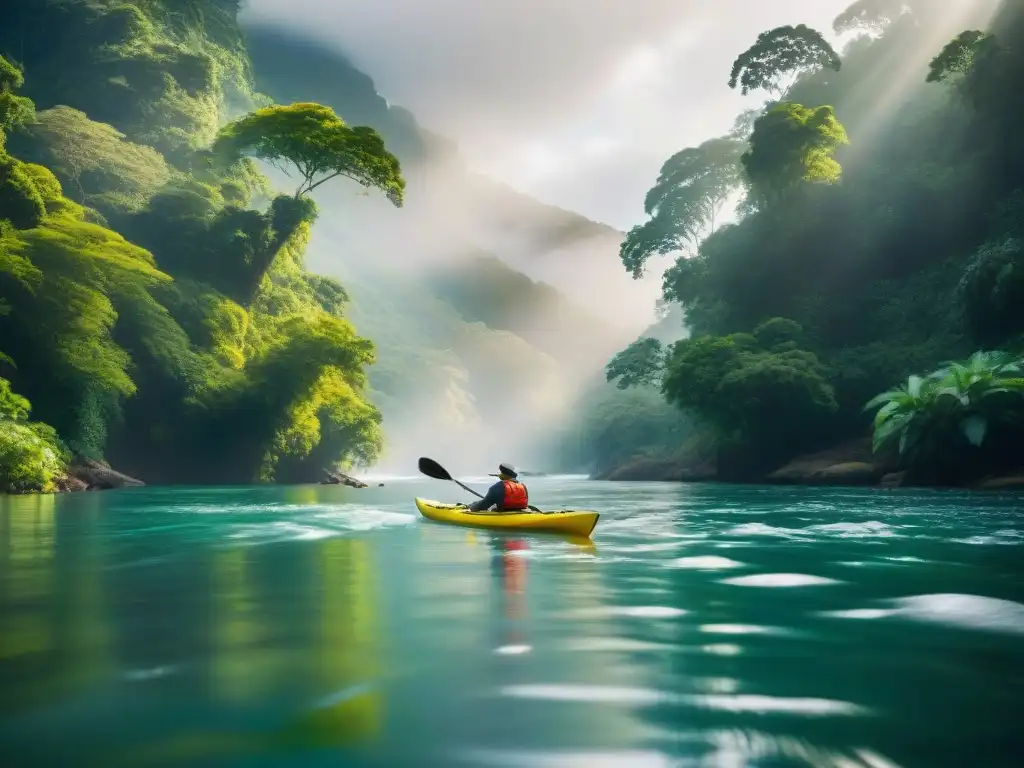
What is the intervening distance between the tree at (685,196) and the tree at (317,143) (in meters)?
17.2

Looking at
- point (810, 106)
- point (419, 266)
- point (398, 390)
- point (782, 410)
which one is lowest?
point (782, 410)

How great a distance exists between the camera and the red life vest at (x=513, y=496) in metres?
12.6

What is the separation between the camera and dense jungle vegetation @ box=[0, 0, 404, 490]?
28.3 meters

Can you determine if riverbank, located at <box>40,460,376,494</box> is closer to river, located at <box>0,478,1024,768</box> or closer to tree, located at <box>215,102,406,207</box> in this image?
tree, located at <box>215,102,406,207</box>

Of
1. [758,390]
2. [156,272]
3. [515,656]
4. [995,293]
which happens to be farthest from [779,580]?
[156,272]

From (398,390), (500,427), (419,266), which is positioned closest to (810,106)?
(398,390)

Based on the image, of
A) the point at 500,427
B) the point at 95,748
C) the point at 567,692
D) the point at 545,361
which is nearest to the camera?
the point at 95,748

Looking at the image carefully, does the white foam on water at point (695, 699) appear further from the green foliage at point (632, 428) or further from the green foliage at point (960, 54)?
the green foliage at point (632, 428)

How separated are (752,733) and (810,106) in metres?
51.2

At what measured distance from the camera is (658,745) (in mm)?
3086

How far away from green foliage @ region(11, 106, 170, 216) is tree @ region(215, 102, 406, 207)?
17.4 ft

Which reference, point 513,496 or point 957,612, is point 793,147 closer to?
point 513,496

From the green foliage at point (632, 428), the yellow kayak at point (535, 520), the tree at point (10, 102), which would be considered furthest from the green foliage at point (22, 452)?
the green foliage at point (632, 428)

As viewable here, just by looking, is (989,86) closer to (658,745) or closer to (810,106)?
(810,106)
